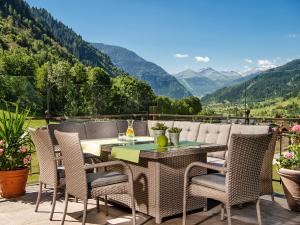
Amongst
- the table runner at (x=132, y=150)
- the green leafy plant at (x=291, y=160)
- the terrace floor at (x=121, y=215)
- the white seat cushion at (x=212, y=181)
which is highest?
the table runner at (x=132, y=150)

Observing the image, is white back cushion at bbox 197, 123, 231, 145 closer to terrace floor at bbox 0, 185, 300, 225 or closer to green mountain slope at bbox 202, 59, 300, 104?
terrace floor at bbox 0, 185, 300, 225

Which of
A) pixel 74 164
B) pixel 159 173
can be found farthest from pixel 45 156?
pixel 159 173

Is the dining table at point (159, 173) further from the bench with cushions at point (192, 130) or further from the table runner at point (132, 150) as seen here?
the bench with cushions at point (192, 130)

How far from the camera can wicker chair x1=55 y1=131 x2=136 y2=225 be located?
3.00 m

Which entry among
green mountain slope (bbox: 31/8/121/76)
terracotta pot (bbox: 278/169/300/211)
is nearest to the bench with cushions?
terracotta pot (bbox: 278/169/300/211)

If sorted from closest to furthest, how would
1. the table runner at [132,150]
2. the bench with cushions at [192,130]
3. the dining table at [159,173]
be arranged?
the table runner at [132,150]
the dining table at [159,173]
the bench with cushions at [192,130]

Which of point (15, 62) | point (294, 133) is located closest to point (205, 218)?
point (294, 133)

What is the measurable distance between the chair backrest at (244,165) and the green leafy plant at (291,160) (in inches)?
43.0

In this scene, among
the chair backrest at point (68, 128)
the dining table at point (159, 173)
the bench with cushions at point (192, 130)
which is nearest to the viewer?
the dining table at point (159, 173)

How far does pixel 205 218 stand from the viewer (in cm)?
354

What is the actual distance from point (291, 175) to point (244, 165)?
1.14 m

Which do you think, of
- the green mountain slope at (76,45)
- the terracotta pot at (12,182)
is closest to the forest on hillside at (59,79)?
the green mountain slope at (76,45)

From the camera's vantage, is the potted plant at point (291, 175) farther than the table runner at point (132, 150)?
Yes

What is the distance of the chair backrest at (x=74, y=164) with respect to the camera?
2.99 m
